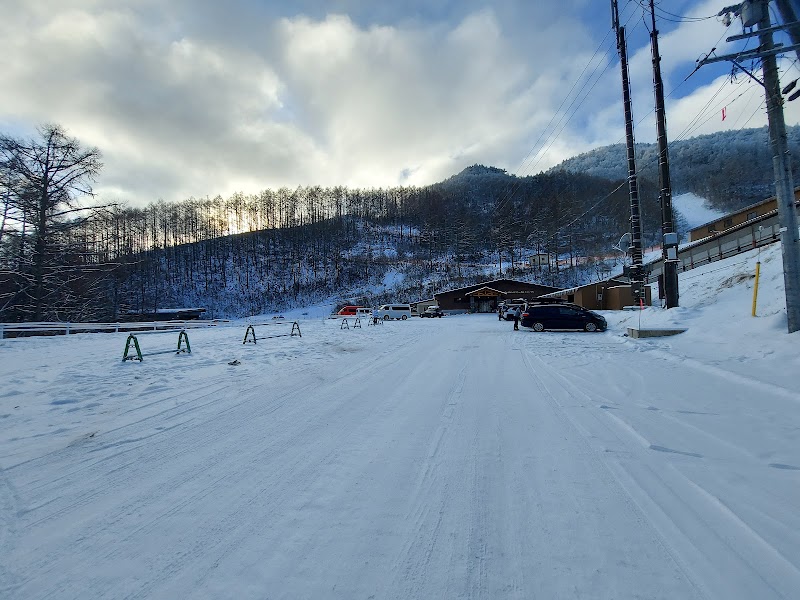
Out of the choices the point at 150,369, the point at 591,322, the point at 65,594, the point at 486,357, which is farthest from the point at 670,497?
the point at 591,322

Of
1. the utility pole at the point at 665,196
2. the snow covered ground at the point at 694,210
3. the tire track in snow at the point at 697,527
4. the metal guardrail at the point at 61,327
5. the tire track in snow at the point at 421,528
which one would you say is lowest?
the tire track in snow at the point at 697,527

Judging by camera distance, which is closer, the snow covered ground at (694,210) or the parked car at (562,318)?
the parked car at (562,318)

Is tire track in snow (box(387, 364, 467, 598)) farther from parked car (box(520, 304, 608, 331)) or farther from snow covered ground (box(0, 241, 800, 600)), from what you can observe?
parked car (box(520, 304, 608, 331))

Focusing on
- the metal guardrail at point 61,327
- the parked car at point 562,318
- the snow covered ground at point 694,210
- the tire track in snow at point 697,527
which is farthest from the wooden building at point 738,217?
the snow covered ground at point 694,210

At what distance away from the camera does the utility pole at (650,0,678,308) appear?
15492 millimetres

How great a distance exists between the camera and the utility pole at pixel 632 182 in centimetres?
1784

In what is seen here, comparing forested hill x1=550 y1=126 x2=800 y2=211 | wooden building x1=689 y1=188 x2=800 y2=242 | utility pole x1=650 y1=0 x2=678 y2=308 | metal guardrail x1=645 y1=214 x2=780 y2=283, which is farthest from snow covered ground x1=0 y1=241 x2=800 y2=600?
forested hill x1=550 y1=126 x2=800 y2=211

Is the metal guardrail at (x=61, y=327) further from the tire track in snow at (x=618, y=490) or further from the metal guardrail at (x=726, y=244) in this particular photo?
the metal guardrail at (x=726, y=244)

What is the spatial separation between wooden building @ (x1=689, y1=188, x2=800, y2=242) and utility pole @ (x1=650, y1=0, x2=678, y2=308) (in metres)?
26.9

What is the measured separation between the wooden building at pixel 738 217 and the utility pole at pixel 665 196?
2689 cm

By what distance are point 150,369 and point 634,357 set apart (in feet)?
41.1

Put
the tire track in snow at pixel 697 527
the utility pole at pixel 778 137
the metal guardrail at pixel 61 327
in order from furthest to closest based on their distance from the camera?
the metal guardrail at pixel 61 327
the utility pole at pixel 778 137
the tire track in snow at pixel 697 527

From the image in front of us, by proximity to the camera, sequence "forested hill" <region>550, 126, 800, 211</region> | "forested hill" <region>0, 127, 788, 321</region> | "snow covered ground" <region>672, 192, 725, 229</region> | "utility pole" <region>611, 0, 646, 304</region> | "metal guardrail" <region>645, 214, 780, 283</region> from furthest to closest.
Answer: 1. "snow covered ground" <region>672, 192, 725, 229</region>
2. "forested hill" <region>550, 126, 800, 211</region>
3. "forested hill" <region>0, 127, 788, 321</region>
4. "metal guardrail" <region>645, 214, 780, 283</region>
5. "utility pole" <region>611, 0, 646, 304</region>

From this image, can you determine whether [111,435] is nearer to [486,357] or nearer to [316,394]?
[316,394]
